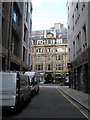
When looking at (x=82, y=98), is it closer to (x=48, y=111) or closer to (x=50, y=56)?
(x=48, y=111)

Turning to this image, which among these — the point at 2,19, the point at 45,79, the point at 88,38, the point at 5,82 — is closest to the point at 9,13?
the point at 2,19

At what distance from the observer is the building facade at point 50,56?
7144 cm

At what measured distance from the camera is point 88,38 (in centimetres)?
1909

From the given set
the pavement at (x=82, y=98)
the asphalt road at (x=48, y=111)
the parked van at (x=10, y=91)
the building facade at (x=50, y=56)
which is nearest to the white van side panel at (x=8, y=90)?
the parked van at (x=10, y=91)

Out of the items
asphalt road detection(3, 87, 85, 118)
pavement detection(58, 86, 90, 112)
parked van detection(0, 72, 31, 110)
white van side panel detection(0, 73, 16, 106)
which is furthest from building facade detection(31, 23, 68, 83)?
white van side panel detection(0, 73, 16, 106)

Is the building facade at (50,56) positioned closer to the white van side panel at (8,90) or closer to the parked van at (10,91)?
the parked van at (10,91)

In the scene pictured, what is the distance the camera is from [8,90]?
9109mm

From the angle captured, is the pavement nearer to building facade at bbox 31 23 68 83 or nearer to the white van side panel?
the white van side panel

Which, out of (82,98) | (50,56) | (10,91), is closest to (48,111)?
(10,91)

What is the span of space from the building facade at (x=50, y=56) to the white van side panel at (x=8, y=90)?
6150cm

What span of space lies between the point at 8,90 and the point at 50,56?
2549 inches

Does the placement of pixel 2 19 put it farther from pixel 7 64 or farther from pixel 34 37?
pixel 34 37

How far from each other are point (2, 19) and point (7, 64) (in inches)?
209

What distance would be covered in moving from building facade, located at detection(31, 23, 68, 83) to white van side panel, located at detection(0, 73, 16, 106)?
202 feet
